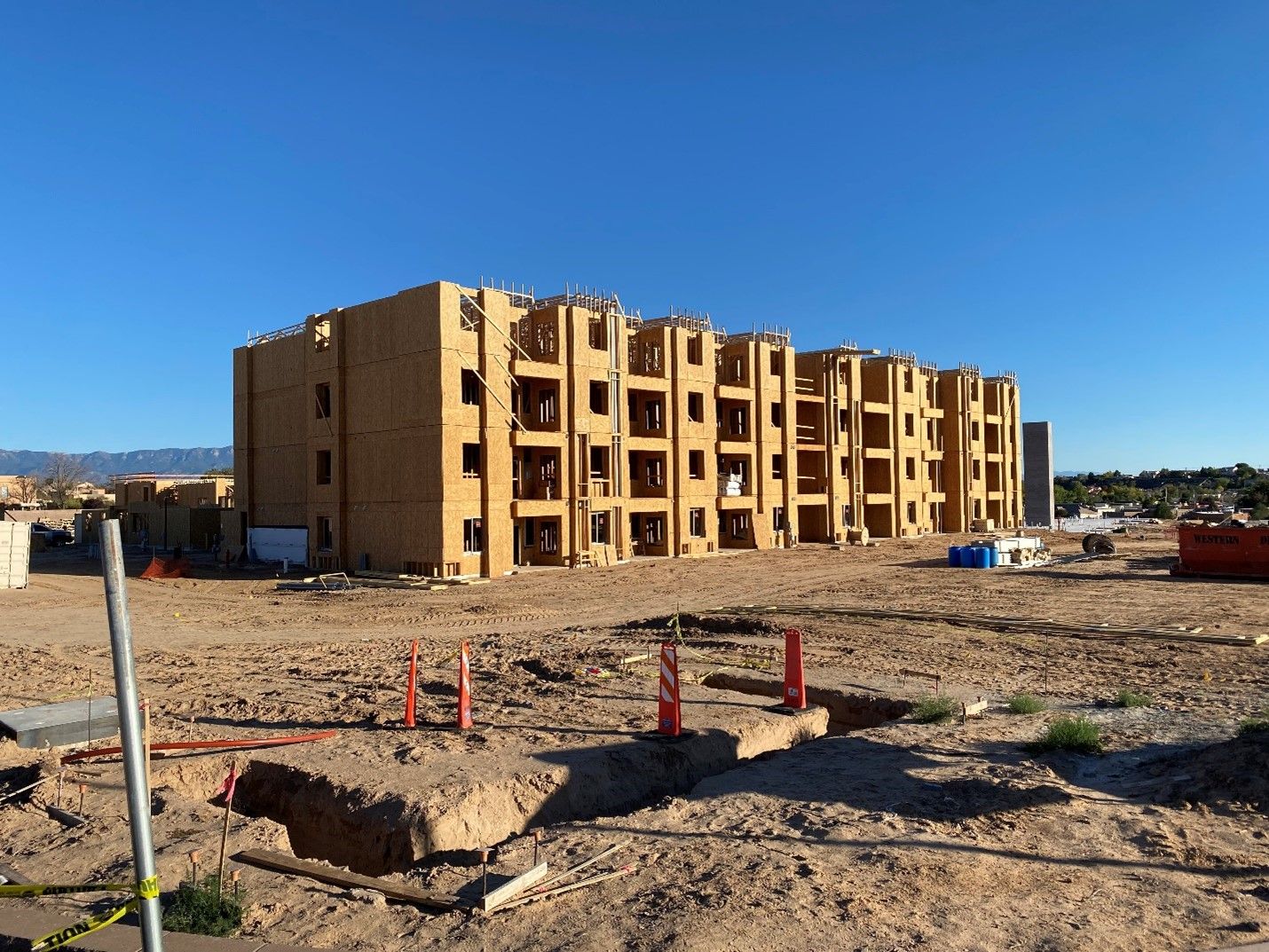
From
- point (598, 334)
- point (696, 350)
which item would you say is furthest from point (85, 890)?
point (696, 350)

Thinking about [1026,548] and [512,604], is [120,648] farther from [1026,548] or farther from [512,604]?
[1026,548]

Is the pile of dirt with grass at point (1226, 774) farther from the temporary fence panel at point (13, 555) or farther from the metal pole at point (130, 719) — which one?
the temporary fence panel at point (13, 555)

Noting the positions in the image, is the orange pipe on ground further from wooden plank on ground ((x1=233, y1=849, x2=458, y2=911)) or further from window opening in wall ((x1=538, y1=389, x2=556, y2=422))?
window opening in wall ((x1=538, y1=389, x2=556, y2=422))

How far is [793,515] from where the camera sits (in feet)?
155

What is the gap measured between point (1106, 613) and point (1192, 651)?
228 inches

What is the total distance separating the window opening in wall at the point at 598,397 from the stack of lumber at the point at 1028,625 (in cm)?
1607

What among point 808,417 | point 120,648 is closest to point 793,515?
point 808,417

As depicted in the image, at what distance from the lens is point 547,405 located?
3641 cm

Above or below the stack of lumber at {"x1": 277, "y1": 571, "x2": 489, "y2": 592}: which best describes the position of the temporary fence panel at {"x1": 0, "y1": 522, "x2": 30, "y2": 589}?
above

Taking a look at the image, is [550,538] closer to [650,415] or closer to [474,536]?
[474,536]

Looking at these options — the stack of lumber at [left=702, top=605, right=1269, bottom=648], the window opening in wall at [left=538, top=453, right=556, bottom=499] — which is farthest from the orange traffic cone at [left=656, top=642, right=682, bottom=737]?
the window opening in wall at [left=538, top=453, right=556, bottom=499]

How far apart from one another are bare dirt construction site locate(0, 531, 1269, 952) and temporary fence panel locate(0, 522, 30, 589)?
1420 centimetres

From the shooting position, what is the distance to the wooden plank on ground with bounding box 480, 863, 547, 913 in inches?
234

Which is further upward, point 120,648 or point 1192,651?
point 120,648
